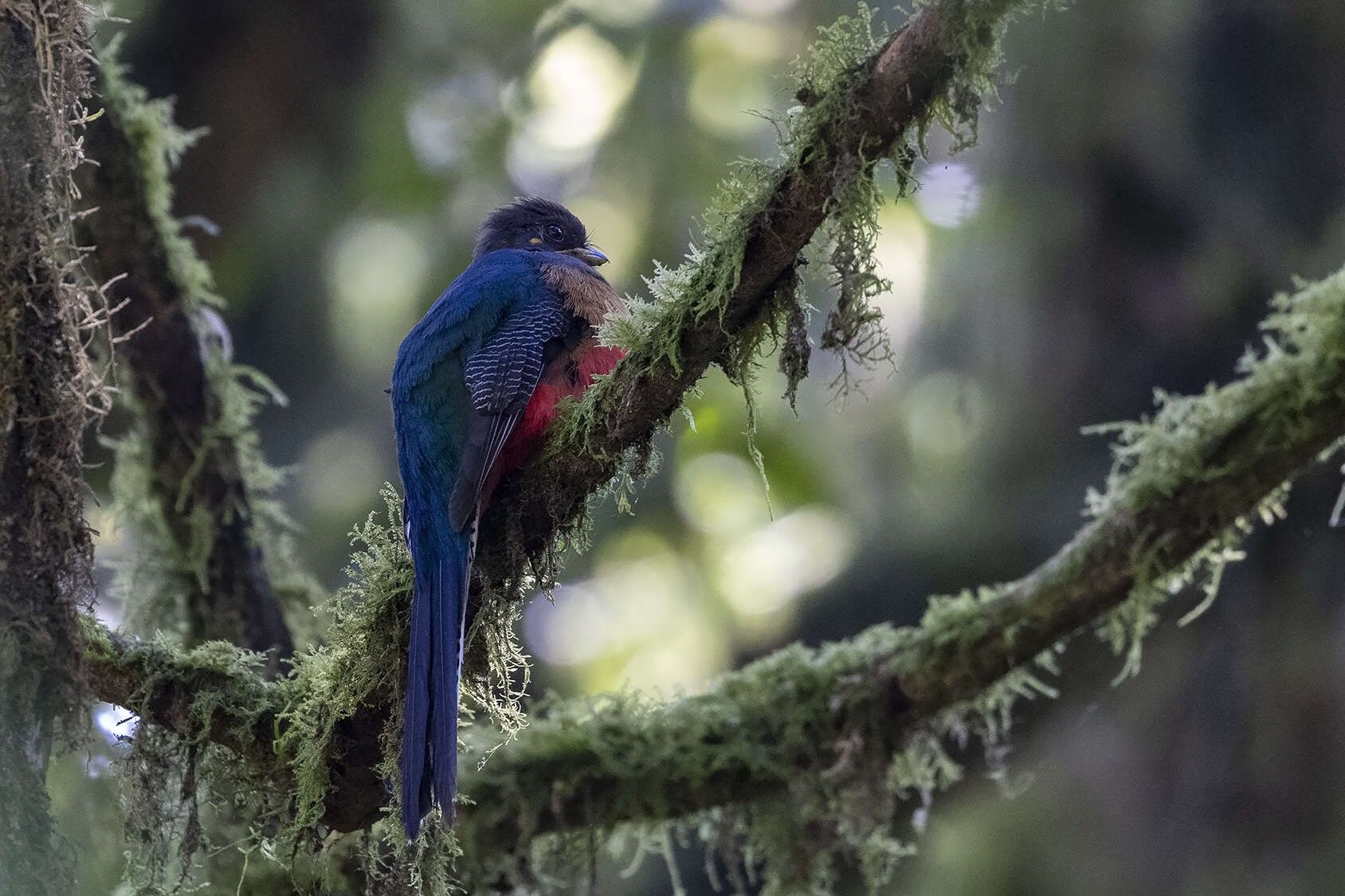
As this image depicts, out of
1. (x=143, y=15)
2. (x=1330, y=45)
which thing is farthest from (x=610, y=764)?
(x=143, y=15)

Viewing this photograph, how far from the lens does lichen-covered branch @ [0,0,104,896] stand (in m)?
2.82

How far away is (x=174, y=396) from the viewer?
15.4 ft

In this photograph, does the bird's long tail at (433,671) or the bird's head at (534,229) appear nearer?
the bird's long tail at (433,671)

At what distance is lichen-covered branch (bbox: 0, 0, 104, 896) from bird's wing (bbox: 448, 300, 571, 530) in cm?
86

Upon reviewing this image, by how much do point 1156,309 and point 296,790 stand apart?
4.25 meters

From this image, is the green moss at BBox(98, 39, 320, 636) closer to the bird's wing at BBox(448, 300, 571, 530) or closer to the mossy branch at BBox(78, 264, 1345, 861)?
the bird's wing at BBox(448, 300, 571, 530)

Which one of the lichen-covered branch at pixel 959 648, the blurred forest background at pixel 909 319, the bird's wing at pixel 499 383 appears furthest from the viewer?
the blurred forest background at pixel 909 319

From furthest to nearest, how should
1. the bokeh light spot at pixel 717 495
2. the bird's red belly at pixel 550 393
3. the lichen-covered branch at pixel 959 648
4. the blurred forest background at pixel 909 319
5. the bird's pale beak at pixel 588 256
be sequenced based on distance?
the bokeh light spot at pixel 717 495 → the blurred forest background at pixel 909 319 → the bird's pale beak at pixel 588 256 → the bird's red belly at pixel 550 393 → the lichen-covered branch at pixel 959 648

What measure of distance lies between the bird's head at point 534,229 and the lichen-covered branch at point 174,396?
1050 millimetres

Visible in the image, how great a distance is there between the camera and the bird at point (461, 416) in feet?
9.67

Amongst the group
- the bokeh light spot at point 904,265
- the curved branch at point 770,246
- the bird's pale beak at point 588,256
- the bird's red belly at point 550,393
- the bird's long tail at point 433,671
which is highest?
the bokeh light spot at point 904,265

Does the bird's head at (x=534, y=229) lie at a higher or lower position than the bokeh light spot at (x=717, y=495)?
lower

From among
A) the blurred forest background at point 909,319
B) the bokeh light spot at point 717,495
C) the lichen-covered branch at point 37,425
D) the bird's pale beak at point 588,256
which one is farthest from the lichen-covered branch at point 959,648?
the bokeh light spot at point 717,495

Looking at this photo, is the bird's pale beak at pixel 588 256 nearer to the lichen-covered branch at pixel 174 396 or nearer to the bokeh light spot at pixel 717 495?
the lichen-covered branch at pixel 174 396
